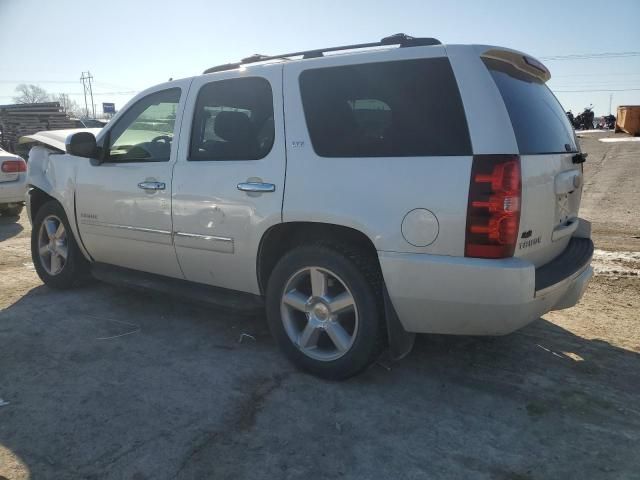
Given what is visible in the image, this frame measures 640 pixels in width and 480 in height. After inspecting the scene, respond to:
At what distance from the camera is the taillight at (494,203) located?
8.29ft

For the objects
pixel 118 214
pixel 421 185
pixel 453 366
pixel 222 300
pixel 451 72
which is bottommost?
pixel 453 366

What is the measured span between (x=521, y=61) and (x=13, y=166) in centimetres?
879

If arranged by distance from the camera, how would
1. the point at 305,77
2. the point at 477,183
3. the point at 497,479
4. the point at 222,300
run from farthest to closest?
the point at 222,300 → the point at 305,77 → the point at 477,183 → the point at 497,479

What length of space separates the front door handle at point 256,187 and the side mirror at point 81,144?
169cm

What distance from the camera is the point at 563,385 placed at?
Answer: 312 cm

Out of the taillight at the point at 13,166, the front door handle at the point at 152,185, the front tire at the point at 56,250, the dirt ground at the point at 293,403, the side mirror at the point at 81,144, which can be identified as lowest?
the dirt ground at the point at 293,403

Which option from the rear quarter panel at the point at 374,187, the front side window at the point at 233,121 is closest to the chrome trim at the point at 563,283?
the rear quarter panel at the point at 374,187

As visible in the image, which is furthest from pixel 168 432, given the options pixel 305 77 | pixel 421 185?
pixel 305 77

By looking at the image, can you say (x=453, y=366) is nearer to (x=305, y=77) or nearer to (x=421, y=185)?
(x=421, y=185)

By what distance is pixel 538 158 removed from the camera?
2.76 m

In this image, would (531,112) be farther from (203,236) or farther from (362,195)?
(203,236)

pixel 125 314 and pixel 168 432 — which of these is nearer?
pixel 168 432

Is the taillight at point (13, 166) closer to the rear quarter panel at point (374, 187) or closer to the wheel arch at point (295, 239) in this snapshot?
the wheel arch at point (295, 239)

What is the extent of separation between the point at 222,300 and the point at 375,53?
196cm
